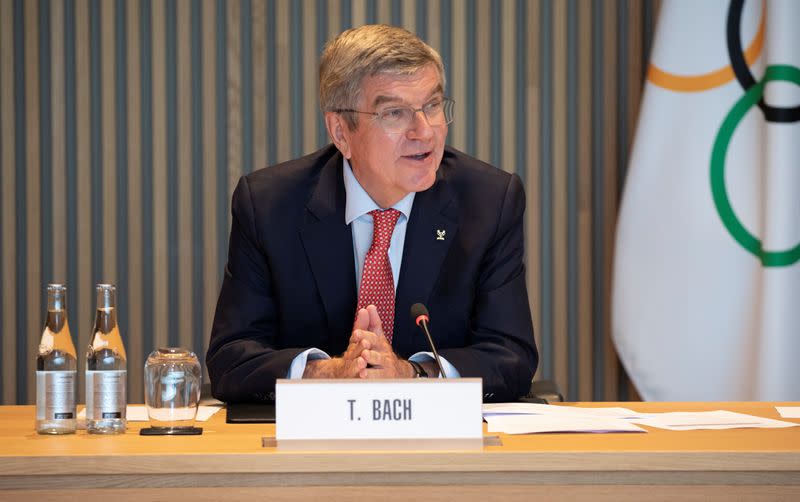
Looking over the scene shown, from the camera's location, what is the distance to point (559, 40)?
4148mm

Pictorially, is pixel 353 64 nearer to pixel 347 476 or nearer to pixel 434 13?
pixel 347 476

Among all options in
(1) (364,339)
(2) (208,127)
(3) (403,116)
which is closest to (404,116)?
(3) (403,116)

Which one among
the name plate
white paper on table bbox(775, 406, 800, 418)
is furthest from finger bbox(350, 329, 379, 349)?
white paper on table bbox(775, 406, 800, 418)

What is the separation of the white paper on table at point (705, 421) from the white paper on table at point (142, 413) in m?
0.78

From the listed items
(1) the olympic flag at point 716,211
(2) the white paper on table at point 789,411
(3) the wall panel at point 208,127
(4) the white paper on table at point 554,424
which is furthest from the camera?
(3) the wall panel at point 208,127

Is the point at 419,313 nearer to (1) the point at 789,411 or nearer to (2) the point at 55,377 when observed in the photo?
(2) the point at 55,377

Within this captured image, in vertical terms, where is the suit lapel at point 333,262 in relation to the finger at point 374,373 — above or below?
above

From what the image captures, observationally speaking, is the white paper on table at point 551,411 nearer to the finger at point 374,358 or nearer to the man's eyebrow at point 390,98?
the finger at point 374,358

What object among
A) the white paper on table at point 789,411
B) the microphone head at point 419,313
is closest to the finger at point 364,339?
the microphone head at point 419,313

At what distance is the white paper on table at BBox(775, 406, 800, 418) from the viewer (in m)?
1.98

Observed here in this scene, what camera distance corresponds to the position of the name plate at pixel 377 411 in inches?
62.7

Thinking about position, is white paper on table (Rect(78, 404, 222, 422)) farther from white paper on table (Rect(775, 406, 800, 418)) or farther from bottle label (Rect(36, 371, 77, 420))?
white paper on table (Rect(775, 406, 800, 418))

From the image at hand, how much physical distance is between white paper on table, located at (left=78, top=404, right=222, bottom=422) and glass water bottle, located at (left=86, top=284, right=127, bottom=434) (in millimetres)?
102

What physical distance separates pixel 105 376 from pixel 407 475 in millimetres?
551
